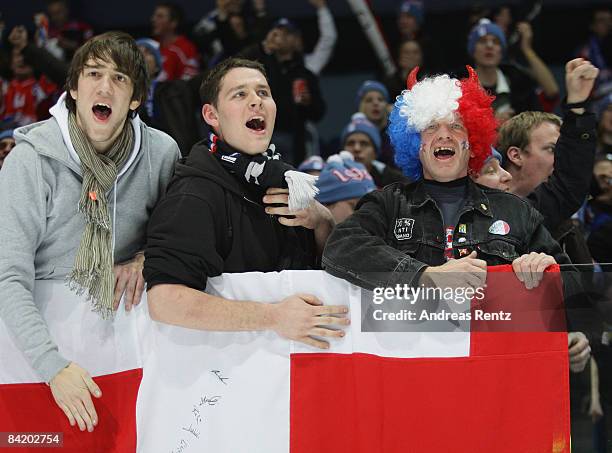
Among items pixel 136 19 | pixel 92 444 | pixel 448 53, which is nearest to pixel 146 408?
pixel 92 444

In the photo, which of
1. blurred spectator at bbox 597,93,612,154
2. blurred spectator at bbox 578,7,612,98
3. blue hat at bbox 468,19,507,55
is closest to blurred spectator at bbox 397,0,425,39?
blue hat at bbox 468,19,507,55

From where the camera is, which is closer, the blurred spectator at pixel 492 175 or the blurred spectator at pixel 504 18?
the blurred spectator at pixel 492 175

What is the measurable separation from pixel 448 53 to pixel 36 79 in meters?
3.73

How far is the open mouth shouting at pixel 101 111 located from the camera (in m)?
3.37

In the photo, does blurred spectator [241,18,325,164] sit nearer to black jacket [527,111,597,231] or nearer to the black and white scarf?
black jacket [527,111,597,231]

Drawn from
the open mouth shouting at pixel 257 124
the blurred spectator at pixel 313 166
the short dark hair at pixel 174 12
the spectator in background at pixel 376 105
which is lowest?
the open mouth shouting at pixel 257 124

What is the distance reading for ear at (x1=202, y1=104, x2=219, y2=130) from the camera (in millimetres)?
3613

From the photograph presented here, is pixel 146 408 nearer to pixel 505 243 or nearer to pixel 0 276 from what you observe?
pixel 0 276

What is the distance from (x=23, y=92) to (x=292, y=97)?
2440 mm

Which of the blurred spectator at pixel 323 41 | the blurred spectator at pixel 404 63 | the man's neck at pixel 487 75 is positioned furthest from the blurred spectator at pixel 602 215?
the blurred spectator at pixel 323 41

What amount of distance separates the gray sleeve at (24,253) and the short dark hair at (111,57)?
0.35m

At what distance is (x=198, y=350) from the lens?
311cm

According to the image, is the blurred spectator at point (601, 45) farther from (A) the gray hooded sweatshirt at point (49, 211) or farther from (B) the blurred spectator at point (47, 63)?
(A) the gray hooded sweatshirt at point (49, 211)

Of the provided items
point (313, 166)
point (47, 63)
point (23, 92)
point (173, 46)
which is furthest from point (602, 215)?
point (23, 92)
